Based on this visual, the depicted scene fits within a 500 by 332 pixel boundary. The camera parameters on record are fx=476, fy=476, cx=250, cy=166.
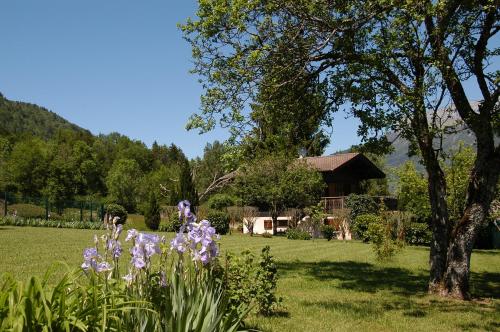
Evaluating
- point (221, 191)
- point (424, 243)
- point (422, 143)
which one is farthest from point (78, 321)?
point (221, 191)

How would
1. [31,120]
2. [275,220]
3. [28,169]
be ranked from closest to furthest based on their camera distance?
1. [275,220]
2. [28,169]
3. [31,120]

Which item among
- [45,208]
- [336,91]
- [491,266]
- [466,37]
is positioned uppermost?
[466,37]

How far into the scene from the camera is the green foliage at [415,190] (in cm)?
2570

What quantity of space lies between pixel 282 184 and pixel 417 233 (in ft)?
36.1

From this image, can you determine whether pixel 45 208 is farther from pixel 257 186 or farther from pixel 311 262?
pixel 311 262

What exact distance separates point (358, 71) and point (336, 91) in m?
1.22

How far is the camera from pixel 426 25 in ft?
31.5

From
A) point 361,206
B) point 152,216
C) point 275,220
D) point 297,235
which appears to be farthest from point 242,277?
point 152,216

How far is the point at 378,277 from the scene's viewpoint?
41.6 feet

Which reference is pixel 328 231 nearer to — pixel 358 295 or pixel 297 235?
pixel 297 235

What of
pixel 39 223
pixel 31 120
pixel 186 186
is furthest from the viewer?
pixel 31 120

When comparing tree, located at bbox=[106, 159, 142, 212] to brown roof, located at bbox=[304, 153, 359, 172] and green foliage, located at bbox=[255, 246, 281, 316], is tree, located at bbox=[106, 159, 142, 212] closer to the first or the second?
brown roof, located at bbox=[304, 153, 359, 172]

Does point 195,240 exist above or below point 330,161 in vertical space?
below

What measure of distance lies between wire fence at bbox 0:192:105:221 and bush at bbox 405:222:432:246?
23.9 meters
